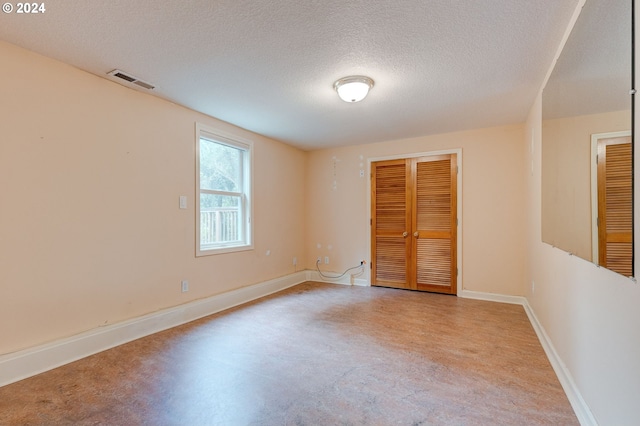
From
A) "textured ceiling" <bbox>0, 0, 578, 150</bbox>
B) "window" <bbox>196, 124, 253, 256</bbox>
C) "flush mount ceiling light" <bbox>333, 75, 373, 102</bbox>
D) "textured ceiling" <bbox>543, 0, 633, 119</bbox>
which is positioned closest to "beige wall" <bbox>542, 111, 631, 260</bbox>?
"textured ceiling" <bbox>543, 0, 633, 119</bbox>

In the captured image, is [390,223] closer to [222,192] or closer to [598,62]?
[222,192]

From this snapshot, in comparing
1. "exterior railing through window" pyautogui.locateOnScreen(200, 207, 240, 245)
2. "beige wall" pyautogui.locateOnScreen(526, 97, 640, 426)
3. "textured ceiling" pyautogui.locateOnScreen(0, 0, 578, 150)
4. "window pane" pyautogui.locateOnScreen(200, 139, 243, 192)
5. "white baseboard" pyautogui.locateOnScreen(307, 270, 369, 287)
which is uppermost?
"textured ceiling" pyautogui.locateOnScreen(0, 0, 578, 150)

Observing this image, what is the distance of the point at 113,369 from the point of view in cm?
221

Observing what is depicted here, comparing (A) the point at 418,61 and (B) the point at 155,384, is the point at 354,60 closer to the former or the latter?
(A) the point at 418,61

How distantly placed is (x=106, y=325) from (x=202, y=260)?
113cm

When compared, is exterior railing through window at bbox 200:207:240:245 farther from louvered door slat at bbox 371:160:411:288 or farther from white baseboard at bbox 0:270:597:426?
louvered door slat at bbox 371:160:411:288

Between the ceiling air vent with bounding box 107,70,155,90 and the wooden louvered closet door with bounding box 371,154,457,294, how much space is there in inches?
132

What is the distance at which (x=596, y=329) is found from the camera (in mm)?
1516

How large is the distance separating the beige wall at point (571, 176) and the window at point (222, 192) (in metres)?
3.37

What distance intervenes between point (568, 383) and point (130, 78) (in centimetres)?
402

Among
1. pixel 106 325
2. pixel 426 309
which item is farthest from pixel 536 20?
pixel 106 325

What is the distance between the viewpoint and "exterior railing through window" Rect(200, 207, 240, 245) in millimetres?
3689

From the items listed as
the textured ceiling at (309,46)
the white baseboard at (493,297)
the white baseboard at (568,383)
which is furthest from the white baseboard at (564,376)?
the textured ceiling at (309,46)

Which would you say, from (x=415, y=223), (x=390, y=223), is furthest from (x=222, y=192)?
(x=415, y=223)
